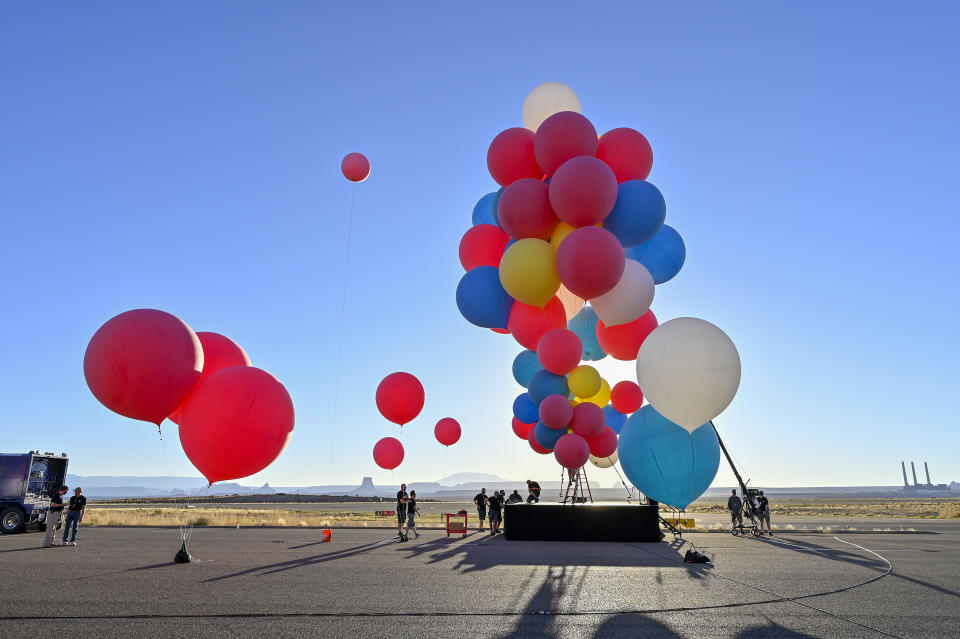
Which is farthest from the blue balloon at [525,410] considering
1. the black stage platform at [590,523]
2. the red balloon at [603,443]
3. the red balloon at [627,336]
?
the red balloon at [627,336]

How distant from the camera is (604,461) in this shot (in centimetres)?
1600

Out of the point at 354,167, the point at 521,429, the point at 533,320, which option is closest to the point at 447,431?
the point at 521,429

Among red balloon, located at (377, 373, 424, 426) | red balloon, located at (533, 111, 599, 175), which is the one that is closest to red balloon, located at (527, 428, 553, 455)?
red balloon, located at (377, 373, 424, 426)

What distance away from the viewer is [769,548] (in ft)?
47.6

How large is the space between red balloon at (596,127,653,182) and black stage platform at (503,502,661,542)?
30.3 ft

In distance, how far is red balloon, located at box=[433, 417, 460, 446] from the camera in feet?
57.1

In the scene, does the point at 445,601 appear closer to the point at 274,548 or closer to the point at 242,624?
the point at 242,624

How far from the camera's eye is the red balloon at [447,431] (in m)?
17.4

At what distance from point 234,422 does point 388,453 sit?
28.4 feet

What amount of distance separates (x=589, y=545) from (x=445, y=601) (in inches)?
329

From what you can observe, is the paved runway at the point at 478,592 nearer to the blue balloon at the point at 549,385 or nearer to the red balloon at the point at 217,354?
the red balloon at the point at 217,354

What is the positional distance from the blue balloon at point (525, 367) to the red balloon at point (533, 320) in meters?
2.46

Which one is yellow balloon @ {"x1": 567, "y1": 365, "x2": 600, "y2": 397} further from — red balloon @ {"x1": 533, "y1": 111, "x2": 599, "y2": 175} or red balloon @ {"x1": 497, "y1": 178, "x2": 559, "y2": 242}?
red balloon @ {"x1": 533, "y1": 111, "x2": 599, "y2": 175}

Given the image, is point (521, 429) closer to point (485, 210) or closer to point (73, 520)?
point (485, 210)
